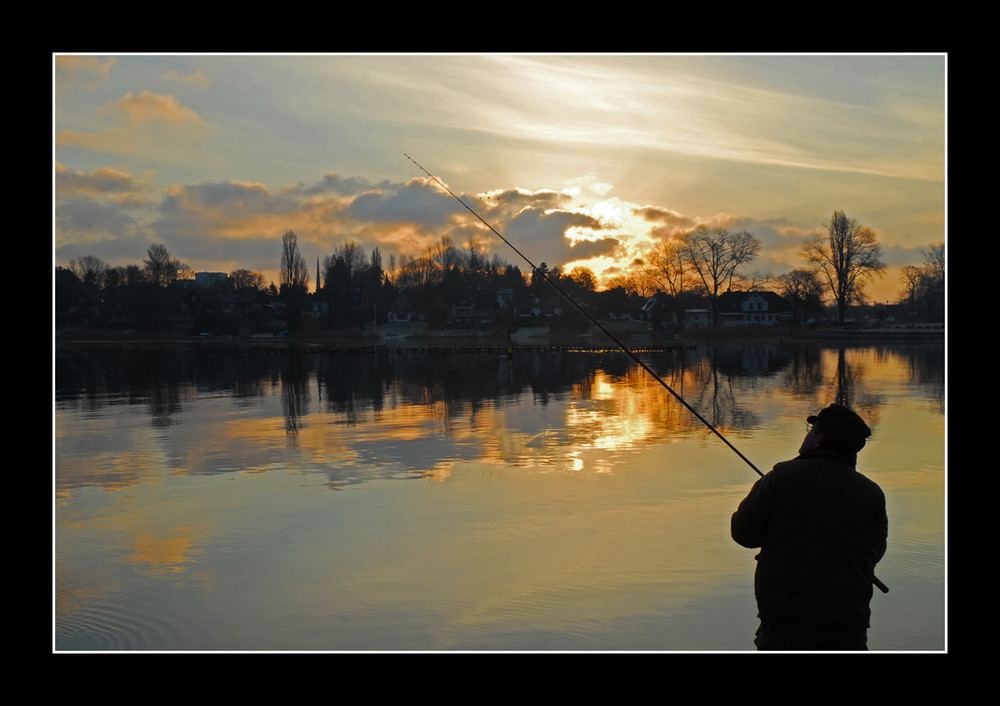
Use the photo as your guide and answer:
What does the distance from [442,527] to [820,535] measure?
6.32m

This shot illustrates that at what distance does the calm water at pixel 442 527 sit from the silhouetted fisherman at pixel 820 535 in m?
2.59

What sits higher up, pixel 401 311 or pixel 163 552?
pixel 401 311

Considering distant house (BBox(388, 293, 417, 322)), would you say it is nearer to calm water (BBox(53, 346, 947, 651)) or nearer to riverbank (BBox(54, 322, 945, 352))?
riverbank (BBox(54, 322, 945, 352))

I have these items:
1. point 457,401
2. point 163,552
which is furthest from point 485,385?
point 163,552

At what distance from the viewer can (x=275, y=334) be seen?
9519cm

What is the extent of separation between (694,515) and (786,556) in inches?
252

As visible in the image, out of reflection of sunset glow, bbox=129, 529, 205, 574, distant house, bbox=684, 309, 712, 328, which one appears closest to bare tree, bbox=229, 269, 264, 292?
distant house, bbox=684, 309, 712, 328

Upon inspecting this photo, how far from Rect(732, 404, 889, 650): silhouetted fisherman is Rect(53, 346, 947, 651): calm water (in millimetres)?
2595

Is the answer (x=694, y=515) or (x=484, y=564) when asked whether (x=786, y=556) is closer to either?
(x=484, y=564)

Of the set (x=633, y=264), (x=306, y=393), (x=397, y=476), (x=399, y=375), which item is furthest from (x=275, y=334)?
(x=397, y=476)

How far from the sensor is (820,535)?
3.85m

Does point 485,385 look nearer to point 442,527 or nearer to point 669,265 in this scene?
point 442,527

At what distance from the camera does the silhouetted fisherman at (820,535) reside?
383cm

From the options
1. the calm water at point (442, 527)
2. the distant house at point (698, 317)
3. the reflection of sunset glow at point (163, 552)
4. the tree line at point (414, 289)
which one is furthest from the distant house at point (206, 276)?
the reflection of sunset glow at point (163, 552)
